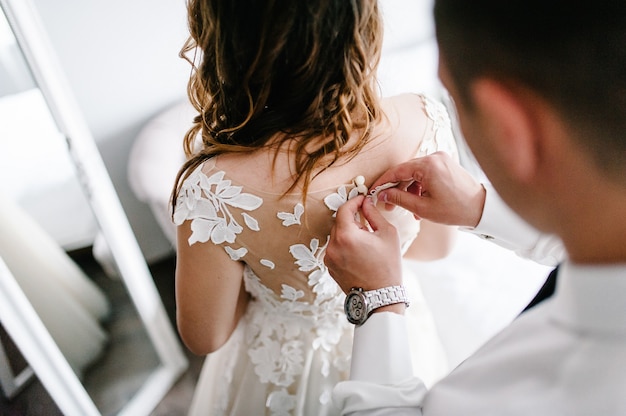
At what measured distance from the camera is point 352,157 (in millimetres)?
654

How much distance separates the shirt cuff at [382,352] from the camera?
579 millimetres

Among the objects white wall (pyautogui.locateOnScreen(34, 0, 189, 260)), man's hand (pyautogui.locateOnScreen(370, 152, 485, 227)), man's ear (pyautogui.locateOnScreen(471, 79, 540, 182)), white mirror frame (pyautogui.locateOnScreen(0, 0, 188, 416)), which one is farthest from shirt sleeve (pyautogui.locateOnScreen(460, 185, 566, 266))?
white wall (pyautogui.locateOnScreen(34, 0, 189, 260))

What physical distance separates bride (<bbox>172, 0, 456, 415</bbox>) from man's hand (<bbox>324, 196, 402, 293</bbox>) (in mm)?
39

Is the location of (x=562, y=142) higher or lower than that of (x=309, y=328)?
higher

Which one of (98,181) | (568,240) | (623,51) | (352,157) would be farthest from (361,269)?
(98,181)

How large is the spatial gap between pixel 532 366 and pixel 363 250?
236 millimetres

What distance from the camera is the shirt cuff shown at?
579 millimetres

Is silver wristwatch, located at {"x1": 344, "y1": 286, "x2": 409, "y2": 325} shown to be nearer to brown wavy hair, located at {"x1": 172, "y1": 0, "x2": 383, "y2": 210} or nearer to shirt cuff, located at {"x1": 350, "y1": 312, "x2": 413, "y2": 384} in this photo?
shirt cuff, located at {"x1": 350, "y1": 312, "x2": 413, "y2": 384}

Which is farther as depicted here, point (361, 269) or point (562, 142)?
point (361, 269)

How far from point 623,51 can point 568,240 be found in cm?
16

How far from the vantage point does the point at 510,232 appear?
72 cm

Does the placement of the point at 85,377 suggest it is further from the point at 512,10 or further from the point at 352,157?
the point at 512,10

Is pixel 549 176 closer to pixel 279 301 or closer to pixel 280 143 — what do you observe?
pixel 280 143

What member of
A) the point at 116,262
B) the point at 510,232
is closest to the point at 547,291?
the point at 510,232
